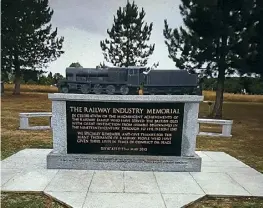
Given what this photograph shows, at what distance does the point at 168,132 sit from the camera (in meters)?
6.23

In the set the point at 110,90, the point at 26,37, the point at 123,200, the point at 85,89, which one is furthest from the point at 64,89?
the point at 26,37

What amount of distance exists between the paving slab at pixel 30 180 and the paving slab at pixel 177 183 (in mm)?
1983

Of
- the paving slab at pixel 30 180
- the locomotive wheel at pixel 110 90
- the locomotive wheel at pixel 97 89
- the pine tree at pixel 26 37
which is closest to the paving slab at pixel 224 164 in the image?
the locomotive wheel at pixel 110 90

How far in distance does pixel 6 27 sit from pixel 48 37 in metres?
4.60

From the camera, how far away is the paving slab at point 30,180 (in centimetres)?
497

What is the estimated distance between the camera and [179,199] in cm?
468

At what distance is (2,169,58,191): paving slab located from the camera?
497 centimetres

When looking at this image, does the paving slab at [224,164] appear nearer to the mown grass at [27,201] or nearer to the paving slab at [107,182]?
the paving slab at [107,182]

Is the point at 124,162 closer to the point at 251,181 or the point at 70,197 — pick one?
the point at 70,197

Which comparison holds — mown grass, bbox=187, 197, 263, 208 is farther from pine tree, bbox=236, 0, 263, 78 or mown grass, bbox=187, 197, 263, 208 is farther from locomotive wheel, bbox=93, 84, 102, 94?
pine tree, bbox=236, 0, 263, 78

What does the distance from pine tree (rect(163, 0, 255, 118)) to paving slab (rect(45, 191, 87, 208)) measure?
Answer: 14.9m

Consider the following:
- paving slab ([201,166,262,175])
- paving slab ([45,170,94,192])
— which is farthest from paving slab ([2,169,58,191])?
paving slab ([201,166,262,175])

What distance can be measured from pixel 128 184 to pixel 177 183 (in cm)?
89

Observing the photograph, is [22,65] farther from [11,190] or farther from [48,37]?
[11,190]
